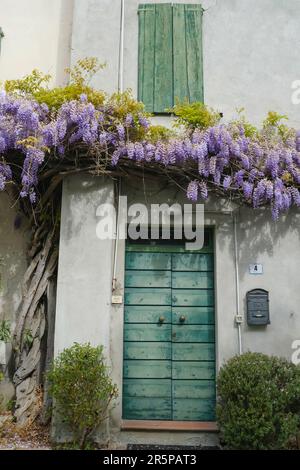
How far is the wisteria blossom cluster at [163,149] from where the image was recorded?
16.0ft

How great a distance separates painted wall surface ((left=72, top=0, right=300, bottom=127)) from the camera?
5.68m

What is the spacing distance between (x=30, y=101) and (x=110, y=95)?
3.36 feet

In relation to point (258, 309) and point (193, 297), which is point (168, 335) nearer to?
point (193, 297)

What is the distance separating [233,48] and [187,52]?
578mm

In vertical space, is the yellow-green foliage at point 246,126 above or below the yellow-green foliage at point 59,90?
below

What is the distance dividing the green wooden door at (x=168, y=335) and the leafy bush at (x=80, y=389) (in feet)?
2.18

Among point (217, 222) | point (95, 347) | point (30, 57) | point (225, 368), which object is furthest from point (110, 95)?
point (225, 368)

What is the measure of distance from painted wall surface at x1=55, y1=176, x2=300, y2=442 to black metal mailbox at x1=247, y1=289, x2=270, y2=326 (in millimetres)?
86

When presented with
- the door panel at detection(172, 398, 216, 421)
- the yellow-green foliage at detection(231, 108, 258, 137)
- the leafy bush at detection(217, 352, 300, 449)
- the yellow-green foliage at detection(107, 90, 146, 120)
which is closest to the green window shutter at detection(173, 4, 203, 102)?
the yellow-green foliage at detection(231, 108, 258, 137)

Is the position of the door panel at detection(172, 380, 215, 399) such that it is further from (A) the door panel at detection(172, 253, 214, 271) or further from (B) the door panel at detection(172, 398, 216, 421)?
(A) the door panel at detection(172, 253, 214, 271)

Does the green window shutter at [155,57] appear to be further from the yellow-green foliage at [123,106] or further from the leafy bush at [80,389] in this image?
the leafy bush at [80,389]

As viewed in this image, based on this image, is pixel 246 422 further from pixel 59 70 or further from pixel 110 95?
pixel 59 70

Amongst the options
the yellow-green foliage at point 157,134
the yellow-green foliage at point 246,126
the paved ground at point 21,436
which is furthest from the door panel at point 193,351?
the yellow-green foliage at point 246,126

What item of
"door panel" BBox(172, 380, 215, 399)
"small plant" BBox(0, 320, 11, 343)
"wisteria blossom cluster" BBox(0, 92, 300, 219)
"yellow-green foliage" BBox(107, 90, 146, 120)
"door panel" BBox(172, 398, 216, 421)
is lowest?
"door panel" BBox(172, 398, 216, 421)
